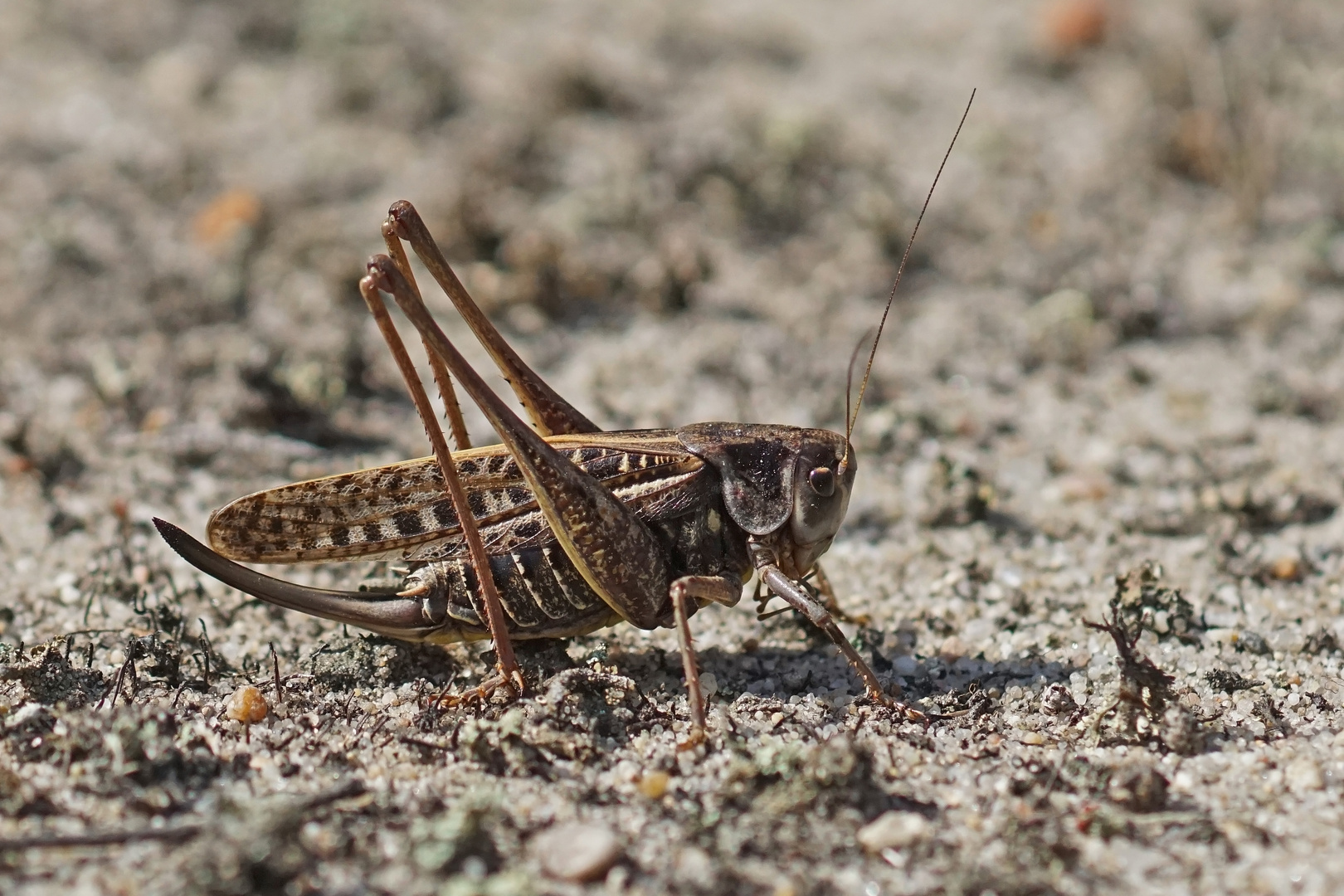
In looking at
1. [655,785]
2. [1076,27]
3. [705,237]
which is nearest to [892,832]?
[655,785]

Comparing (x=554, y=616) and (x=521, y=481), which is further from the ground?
(x=521, y=481)

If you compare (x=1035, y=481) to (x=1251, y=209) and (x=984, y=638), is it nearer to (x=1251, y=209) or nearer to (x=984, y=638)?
(x=984, y=638)

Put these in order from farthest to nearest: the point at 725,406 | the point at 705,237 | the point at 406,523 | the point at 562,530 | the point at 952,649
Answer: the point at 705,237, the point at 725,406, the point at 952,649, the point at 406,523, the point at 562,530

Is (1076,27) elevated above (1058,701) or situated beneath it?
elevated above

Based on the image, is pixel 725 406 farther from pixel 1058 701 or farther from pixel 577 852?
pixel 577 852

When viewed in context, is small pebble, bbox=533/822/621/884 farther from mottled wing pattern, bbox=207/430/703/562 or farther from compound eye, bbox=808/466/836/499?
compound eye, bbox=808/466/836/499

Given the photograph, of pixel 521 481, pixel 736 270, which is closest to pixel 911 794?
pixel 521 481
